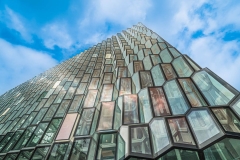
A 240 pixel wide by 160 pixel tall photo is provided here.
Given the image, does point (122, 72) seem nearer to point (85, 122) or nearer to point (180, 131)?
point (85, 122)

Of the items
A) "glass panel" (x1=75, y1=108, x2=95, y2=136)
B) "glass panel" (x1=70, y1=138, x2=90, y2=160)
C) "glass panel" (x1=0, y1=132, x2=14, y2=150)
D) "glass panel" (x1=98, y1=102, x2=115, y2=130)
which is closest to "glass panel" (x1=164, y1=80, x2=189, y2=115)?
"glass panel" (x1=98, y1=102, x2=115, y2=130)

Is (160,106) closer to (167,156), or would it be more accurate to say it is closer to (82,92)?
(167,156)

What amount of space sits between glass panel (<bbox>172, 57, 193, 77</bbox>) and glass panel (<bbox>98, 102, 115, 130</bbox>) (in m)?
5.21

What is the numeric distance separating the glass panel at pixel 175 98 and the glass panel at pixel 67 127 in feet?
21.2

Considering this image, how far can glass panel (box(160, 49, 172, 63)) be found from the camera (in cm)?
1136

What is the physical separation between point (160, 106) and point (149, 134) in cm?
180

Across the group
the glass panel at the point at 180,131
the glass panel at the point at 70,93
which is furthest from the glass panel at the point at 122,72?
the glass panel at the point at 180,131

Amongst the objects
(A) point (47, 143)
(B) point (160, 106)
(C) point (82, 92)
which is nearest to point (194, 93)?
(B) point (160, 106)

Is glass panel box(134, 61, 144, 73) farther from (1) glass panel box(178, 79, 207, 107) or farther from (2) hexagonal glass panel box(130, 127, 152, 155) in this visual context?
(2) hexagonal glass panel box(130, 127, 152, 155)

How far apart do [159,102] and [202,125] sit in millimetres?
2501

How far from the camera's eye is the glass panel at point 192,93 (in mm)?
6340

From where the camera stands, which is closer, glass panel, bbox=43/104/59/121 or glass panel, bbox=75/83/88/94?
glass panel, bbox=43/104/59/121

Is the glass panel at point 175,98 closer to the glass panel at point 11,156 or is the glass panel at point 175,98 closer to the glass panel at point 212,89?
the glass panel at point 212,89

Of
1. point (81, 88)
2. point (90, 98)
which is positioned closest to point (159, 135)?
point (90, 98)
